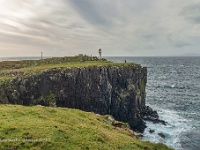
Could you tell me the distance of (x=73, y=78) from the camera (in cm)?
5794

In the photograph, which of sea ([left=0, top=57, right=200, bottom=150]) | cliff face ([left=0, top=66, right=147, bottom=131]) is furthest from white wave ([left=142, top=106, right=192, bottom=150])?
cliff face ([left=0, top=66, right=147, bottom=131])

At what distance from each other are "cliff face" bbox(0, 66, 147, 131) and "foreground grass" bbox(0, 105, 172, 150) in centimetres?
2185

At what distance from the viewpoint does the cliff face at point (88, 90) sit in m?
53.3

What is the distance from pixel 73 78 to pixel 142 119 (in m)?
24.9

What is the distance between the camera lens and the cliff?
175 ft

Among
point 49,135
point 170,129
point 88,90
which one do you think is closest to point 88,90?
point 88,90

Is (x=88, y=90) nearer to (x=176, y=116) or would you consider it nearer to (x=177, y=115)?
(x=176, y=116)

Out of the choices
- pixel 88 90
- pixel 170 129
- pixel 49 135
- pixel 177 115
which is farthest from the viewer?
pixel 177 115

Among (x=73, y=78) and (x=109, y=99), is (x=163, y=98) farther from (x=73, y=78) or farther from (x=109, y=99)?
(x=73, y=78)

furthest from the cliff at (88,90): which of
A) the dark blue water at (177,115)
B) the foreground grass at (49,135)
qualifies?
the foreground grass at (49,135)

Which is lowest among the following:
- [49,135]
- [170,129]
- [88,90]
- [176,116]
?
[170,129]

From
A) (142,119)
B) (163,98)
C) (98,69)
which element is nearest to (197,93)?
(163,98)

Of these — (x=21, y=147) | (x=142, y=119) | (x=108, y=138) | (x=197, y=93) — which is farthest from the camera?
(x=197, y=93)

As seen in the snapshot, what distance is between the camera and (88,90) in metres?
59.6
